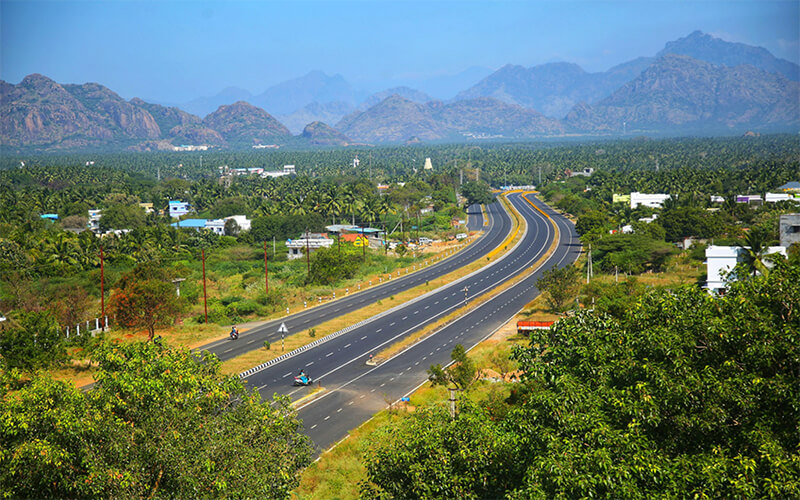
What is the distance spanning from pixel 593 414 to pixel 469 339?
35051mm

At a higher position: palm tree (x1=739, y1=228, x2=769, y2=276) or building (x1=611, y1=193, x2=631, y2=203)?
palm tree (x1=739, y1=228, x2=769, y2=276)

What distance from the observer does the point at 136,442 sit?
58.0ft

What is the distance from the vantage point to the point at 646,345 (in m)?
18.8

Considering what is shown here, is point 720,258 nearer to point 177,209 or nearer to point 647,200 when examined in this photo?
point 647,200

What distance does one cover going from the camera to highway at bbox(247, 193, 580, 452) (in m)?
36.8

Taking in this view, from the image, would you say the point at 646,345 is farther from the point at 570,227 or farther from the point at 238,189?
the point at 238,189

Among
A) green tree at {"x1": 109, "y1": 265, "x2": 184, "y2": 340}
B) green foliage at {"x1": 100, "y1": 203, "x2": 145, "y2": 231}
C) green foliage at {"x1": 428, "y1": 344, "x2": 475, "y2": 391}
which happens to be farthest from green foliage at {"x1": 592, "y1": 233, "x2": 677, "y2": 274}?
green foliage at {"x1": 100, "y1": 203, "x2": 145, "y2": 231}

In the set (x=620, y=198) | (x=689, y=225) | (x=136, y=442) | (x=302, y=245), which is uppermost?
(x=136, y=442)

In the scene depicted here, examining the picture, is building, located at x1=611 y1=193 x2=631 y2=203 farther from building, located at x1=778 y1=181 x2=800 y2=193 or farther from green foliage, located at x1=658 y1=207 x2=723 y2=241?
green foliage, located at x1=658 y1=207 x2=723 y2=241

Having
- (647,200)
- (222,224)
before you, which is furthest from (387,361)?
(647,200)

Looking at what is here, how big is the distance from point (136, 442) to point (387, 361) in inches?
1174

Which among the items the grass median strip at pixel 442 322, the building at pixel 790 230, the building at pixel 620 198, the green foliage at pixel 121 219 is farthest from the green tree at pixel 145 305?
the building at pixel 620 198

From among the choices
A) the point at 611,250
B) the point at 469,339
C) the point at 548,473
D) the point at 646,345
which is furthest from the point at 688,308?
the point at 611,250

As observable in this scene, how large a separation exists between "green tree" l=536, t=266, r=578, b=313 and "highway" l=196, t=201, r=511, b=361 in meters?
16.7
